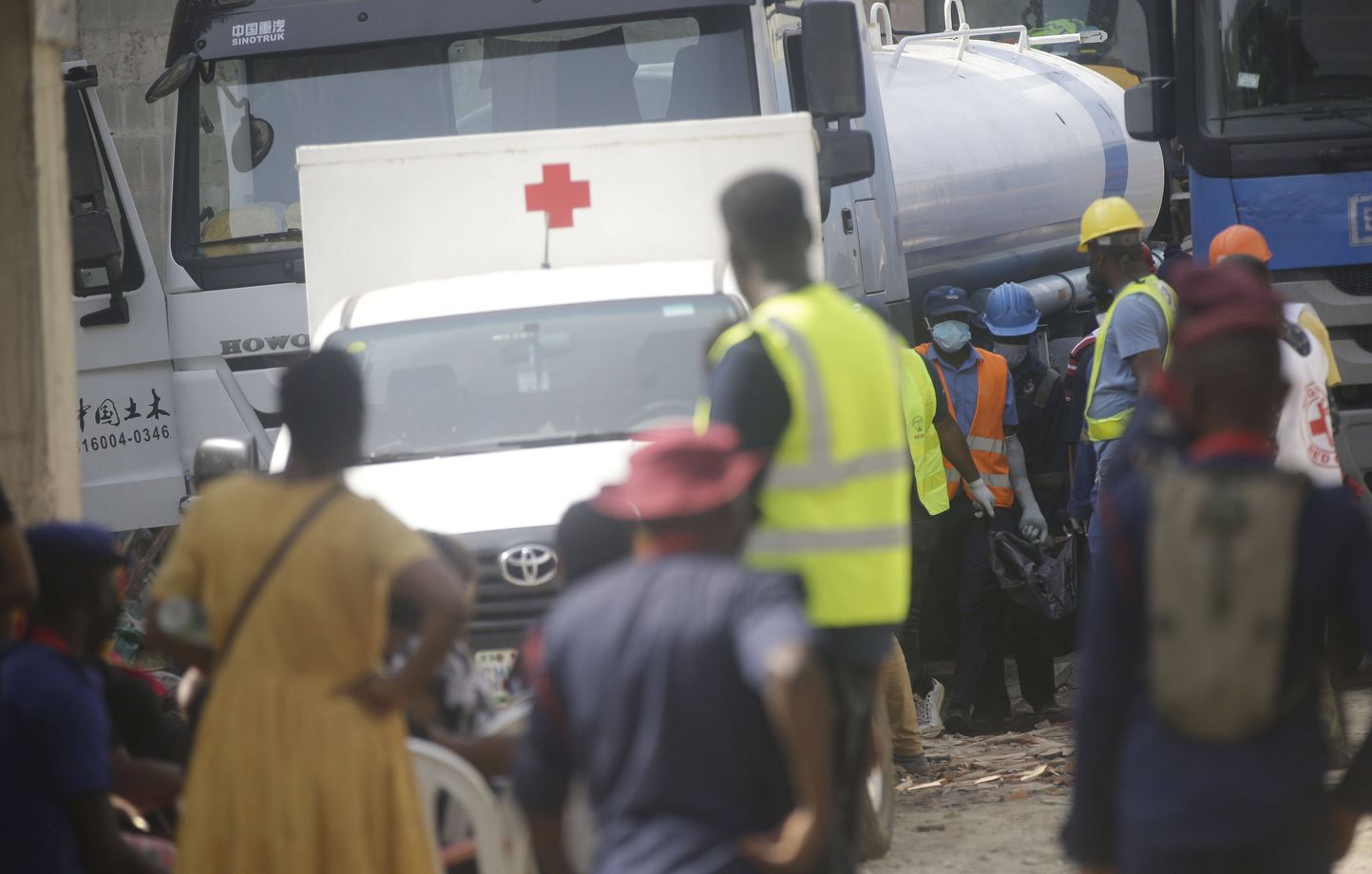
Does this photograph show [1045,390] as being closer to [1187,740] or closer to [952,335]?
[952,335]

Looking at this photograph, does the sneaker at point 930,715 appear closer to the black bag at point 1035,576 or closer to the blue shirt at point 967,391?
the black bag at point 1035,576

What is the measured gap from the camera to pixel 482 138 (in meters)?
7.46

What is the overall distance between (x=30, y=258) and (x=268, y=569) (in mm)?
1731

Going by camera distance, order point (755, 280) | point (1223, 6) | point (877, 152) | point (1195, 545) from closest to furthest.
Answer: point (1195, 545) → point (755, 280) → point (1223, 6) → point (877, 152)

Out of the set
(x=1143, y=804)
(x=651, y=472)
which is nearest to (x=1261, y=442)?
(x=1143, y=804)

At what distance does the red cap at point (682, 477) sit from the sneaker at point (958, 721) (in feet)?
20.3

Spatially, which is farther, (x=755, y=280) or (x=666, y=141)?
(x=666, y=141)

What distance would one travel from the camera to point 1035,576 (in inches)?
364

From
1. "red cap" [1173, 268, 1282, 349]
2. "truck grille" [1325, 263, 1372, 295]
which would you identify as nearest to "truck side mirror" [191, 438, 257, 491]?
"red cap" [1173, 268, 1282, 349]

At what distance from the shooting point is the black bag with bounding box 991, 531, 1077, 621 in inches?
363

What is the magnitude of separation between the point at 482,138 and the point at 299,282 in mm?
1956

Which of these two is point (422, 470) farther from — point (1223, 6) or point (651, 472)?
point (1223, 6)

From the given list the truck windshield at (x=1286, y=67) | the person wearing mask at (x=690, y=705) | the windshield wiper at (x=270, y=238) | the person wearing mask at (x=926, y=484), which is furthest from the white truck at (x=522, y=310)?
the person wearing mask at (x=690, y=705)

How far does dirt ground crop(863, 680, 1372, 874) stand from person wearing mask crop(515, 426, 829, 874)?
327cm
